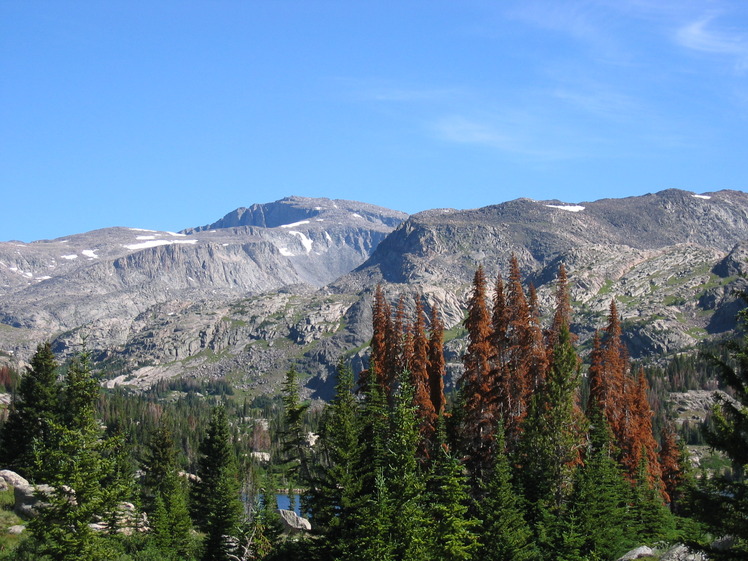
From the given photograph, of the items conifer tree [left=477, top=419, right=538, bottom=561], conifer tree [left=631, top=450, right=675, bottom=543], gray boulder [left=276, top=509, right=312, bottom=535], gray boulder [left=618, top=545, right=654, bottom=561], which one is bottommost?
gray boulder [left=276, top=509, right=312, bottom=535]

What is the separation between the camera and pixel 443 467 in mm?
47594

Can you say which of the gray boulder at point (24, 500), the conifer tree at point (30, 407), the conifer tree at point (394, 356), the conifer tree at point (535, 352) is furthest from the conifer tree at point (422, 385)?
the conifer tree at point (30, 407)

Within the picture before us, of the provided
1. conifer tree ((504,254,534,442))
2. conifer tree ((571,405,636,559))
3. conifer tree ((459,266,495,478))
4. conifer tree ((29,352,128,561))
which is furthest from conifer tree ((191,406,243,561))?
conifer tree ((571,405,636,559))

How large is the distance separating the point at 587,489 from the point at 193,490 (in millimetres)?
58381

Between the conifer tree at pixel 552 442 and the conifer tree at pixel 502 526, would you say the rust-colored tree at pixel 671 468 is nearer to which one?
the conifer tree at pixel 552 442

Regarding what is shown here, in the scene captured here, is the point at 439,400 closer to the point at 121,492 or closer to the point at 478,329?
the point at 478,329

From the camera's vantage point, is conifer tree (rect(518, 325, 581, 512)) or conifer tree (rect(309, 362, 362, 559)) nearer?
conifer tree (rect(309, 362, 362, 559))

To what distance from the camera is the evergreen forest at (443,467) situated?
42.8 meters

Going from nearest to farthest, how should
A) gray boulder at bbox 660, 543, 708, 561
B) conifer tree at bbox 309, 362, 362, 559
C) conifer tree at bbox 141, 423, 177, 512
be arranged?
1. gray boulder at bbox 660, 543, 708, 561
2. conifer tree at bbox 309, 362, 362, 559
3. conifer tree at bbox 141, 423, 177, 512

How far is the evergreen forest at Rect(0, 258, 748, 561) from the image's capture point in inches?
1687

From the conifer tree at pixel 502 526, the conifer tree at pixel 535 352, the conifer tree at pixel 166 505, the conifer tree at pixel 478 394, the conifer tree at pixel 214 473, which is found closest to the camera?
the conifer tree at pixel 502 526

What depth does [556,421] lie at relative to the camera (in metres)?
59.2

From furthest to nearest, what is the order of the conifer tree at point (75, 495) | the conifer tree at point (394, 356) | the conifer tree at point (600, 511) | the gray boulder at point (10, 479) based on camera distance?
the conifer tree at point (394, 356), the gray boulder at point (10, 479), the conifer tree at point (600, 511), the conifer tree at point (75, 495)

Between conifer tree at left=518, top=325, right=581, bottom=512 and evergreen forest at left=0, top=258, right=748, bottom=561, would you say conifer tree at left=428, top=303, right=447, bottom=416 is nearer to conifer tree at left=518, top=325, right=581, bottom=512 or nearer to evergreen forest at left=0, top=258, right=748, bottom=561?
evergreen forest at left=0, top=258, right=748, bottom=561
